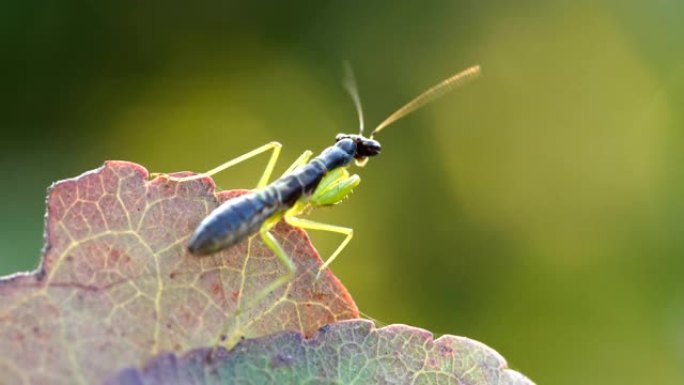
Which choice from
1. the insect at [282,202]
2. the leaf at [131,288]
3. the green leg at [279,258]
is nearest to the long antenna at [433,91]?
the insect at [282,202]

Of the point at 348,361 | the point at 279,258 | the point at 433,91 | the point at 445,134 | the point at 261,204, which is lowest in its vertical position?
the point at 348,361

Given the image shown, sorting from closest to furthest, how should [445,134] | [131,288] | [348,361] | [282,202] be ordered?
[131,288]
[348,361]
[282,202]
[445,134]

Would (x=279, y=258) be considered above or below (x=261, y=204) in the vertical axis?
below

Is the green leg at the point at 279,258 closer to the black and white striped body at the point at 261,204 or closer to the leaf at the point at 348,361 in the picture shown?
the black and white striped body at the point at 261,204

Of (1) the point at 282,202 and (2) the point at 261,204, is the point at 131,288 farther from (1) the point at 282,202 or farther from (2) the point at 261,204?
(1) the point at 282,202

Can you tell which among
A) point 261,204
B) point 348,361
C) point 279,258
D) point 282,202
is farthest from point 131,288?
point 282,202

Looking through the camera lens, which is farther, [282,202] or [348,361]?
Answer: [282,202]

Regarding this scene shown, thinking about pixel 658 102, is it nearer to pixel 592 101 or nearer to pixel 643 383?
pixel 592 101
